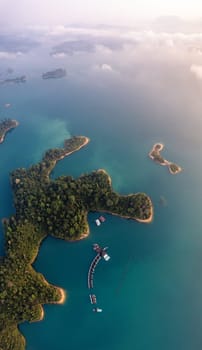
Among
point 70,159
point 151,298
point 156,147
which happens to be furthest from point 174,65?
point 151,298

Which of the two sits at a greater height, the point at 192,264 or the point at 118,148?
the point at 118,148

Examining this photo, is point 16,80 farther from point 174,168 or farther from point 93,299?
point 93,299

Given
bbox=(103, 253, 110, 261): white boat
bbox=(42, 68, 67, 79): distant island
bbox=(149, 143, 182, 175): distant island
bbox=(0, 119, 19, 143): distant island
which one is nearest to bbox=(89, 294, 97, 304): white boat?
bbox=(103, 253, 110, 261): white boat

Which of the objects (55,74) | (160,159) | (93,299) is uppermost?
(55,74)

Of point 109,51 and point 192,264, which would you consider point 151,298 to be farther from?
point 109,51

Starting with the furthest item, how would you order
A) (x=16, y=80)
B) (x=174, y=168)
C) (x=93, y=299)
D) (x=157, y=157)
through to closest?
(x=16, y=80) → (x=157, y=157) → (x=174, y=168) → (x=93, y=299)

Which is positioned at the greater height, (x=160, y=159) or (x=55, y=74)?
(x=55, y=74)

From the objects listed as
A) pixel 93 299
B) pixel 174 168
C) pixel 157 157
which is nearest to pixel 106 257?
pixel 93 299
